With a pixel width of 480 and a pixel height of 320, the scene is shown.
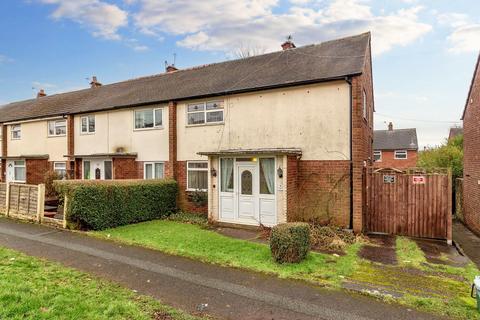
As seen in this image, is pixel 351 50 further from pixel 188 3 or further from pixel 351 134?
pixel 188 3

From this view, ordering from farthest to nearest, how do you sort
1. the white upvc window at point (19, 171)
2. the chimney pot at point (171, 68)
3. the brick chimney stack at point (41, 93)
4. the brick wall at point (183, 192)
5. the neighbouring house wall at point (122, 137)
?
the brick chimney stack at point (41, 93), the chimney pot at point (171, 68), the white upvc window at point (19, 171), the neighbouring house wall at point (122, 137), the brick wall at point (183, 192)

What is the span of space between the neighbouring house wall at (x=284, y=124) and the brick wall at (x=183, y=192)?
1.60ft

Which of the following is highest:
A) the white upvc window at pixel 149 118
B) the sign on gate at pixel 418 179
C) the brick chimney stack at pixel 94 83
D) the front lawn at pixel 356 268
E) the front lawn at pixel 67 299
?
the brick chimney stack at pixel 94 83

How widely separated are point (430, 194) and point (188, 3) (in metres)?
12.6

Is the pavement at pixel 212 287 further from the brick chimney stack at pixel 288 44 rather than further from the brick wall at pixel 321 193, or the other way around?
the brick chimney stack at pixel 288 44

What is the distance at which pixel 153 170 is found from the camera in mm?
14938

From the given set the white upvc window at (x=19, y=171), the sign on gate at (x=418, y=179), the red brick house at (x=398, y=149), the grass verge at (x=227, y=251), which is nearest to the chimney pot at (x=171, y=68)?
the white upvc window at (x=19, y=171)

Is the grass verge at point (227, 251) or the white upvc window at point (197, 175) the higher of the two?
the white upvc window at point (197, 175)

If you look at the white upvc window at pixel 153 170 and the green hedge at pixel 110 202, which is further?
the white upvc window at pixel 153 170

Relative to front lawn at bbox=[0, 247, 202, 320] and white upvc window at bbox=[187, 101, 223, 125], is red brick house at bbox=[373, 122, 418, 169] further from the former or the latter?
front lawn at bbox=[0, 247, 202, 320]

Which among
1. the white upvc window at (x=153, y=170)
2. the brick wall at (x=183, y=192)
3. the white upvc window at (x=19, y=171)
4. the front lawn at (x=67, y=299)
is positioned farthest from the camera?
the white upvc window at (x=19, y=171)

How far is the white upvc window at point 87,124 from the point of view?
56.2 feet

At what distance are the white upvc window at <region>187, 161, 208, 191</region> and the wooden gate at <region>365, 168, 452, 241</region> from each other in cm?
668

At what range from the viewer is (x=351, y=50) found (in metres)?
12.2
